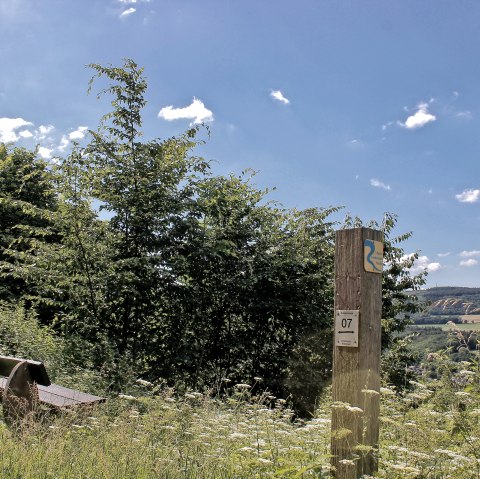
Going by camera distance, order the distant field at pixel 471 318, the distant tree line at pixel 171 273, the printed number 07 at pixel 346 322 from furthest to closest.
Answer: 1. the distant tree line at pixel 171 273
2. the distant field at pixel 471 318
3. the printed number 07 at pixel 346 322

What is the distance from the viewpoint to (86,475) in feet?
12.7

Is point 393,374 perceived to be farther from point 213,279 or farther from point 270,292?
point 213,279

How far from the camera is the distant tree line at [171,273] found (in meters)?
10.6

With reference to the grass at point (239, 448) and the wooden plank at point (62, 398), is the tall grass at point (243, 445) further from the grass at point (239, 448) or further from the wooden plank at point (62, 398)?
the wooden plank at point (62, 398)

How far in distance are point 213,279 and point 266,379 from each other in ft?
8.26

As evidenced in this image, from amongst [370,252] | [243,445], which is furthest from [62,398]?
[370,252]

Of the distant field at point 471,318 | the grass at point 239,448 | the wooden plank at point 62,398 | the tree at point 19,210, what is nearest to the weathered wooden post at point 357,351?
the grass at point 239,448

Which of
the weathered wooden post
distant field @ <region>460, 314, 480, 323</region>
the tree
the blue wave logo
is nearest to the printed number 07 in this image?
the weathered wooden post

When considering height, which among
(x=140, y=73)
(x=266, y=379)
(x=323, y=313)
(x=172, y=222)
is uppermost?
(x=140, y=73)

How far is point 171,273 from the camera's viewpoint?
10875mm

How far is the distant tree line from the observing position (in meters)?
10.6

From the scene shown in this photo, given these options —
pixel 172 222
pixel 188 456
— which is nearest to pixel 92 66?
pixel 172 222

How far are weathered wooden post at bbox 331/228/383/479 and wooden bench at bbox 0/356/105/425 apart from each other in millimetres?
2885

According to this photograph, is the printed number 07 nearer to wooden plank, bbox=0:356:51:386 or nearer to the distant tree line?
wooden plank, bbox=0:356:51:386
